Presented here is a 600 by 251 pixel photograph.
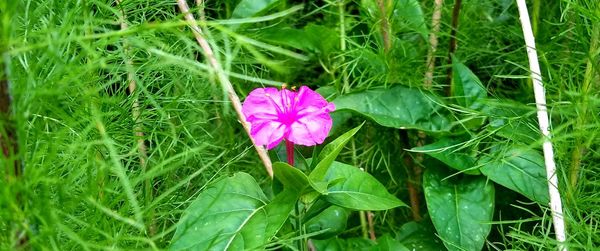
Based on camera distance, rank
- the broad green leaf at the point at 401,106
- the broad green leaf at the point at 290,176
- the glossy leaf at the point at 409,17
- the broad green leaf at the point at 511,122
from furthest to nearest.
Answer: the glossy leaf at the point at 409,17
the broad green leaf at the point at 401,106
the broad green leaf at the point at 511,122
the broad green leaf at the point at 290,176

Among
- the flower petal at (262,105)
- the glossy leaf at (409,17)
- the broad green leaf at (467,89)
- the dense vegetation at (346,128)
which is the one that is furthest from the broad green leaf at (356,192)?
the glossy leaf at (409,17)

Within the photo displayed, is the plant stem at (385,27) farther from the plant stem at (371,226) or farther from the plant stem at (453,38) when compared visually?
the plant stem at (371,226)

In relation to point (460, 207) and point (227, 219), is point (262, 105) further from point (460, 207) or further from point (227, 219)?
point (460, 207)

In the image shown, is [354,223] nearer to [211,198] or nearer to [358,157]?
[358,157]

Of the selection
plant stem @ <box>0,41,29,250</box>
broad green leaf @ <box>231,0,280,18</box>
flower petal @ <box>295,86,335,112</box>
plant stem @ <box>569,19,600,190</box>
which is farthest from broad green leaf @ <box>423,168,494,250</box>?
plant stem @ <box>0,41,29,250</box>

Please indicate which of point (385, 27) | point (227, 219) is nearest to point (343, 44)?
point (385, 27)

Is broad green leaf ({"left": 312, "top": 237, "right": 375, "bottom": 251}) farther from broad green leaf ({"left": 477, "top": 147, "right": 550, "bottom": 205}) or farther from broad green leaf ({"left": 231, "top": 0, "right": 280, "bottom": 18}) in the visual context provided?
broad green leaf ({"left": 231, "top": 0, "right": 280, "bottom": 18})

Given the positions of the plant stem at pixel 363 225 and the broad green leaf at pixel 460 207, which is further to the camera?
the plant stem at pixel 363 225

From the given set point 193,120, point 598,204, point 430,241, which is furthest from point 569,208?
point 193,120
